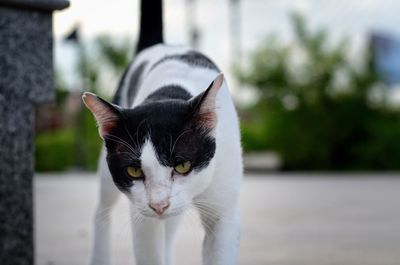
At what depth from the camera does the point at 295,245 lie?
203 inches

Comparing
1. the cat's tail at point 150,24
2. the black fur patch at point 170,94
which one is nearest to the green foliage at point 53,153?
the cat's tail at point 150,24

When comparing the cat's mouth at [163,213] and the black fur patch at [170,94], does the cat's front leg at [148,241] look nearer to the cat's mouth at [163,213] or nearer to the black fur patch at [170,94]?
the cat's mouth at [163,213]

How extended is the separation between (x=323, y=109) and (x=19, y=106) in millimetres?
17994

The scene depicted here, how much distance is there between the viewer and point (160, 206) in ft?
8.50

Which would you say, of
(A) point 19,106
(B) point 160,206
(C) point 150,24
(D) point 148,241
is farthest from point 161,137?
(C) point 150,24

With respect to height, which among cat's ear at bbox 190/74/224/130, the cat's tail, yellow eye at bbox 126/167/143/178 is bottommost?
yellow eye at bbox 126/167/143/178

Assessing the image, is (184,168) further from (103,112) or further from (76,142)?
(76,142)

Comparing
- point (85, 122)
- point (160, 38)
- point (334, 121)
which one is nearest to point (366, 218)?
point (160, 38)

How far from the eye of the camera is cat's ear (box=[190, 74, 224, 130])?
8.82 feet

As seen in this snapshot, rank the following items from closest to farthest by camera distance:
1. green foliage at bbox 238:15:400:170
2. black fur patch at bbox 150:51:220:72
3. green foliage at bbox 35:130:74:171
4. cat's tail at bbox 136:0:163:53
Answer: black fur patch at bbox 150:51:220:72, cat's tail at bbox 136:0:163:53, green foliage at bbox 238:15:400:170, green foliage at bbox 35:130:74:171

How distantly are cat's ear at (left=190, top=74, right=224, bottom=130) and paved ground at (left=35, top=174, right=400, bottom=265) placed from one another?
89cm

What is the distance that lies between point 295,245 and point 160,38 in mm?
1839

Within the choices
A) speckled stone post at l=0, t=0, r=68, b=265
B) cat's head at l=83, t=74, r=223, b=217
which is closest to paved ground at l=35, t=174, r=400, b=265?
speckled stone post at l=0, t=0, r=68, b=265

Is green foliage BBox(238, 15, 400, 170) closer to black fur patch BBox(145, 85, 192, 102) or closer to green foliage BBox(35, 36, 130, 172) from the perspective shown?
green foliage BBox(35, 36, 130, 172)
